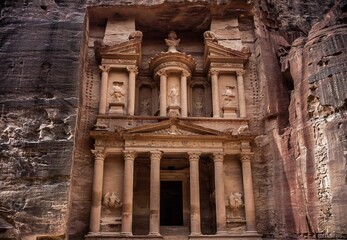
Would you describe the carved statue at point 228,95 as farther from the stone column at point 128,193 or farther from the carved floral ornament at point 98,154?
the carved floral ornament at point 98,154

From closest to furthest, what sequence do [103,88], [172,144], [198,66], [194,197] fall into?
[194,197]
[172,144]
[103,88]
[198,66]

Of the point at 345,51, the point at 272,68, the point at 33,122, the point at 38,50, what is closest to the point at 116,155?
the point at 33,122

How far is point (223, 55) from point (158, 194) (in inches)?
270

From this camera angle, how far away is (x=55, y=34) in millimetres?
14391

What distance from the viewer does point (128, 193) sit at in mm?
Answer: 13195

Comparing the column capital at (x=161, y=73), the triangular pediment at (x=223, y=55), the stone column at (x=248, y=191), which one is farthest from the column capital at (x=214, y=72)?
the stone column at (x=248, y=191)

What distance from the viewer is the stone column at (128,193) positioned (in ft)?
42.0

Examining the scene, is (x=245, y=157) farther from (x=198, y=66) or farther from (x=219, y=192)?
(x=198, y=66)

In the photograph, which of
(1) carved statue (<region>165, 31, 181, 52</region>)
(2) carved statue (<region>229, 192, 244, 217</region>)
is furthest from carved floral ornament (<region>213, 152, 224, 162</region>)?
(1) carved statue (<region>165, 31, 181, 52</region>)

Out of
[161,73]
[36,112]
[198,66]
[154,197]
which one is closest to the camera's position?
[36,112]

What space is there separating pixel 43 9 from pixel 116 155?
6.82 meters

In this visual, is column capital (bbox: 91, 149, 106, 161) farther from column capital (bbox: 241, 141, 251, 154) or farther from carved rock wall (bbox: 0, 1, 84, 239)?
column capital (bbox: 241, 141, 251, 154)

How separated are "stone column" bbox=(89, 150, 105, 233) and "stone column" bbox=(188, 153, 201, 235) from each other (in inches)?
131

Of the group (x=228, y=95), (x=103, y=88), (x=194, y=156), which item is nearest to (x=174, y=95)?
(x=228, y=95)
